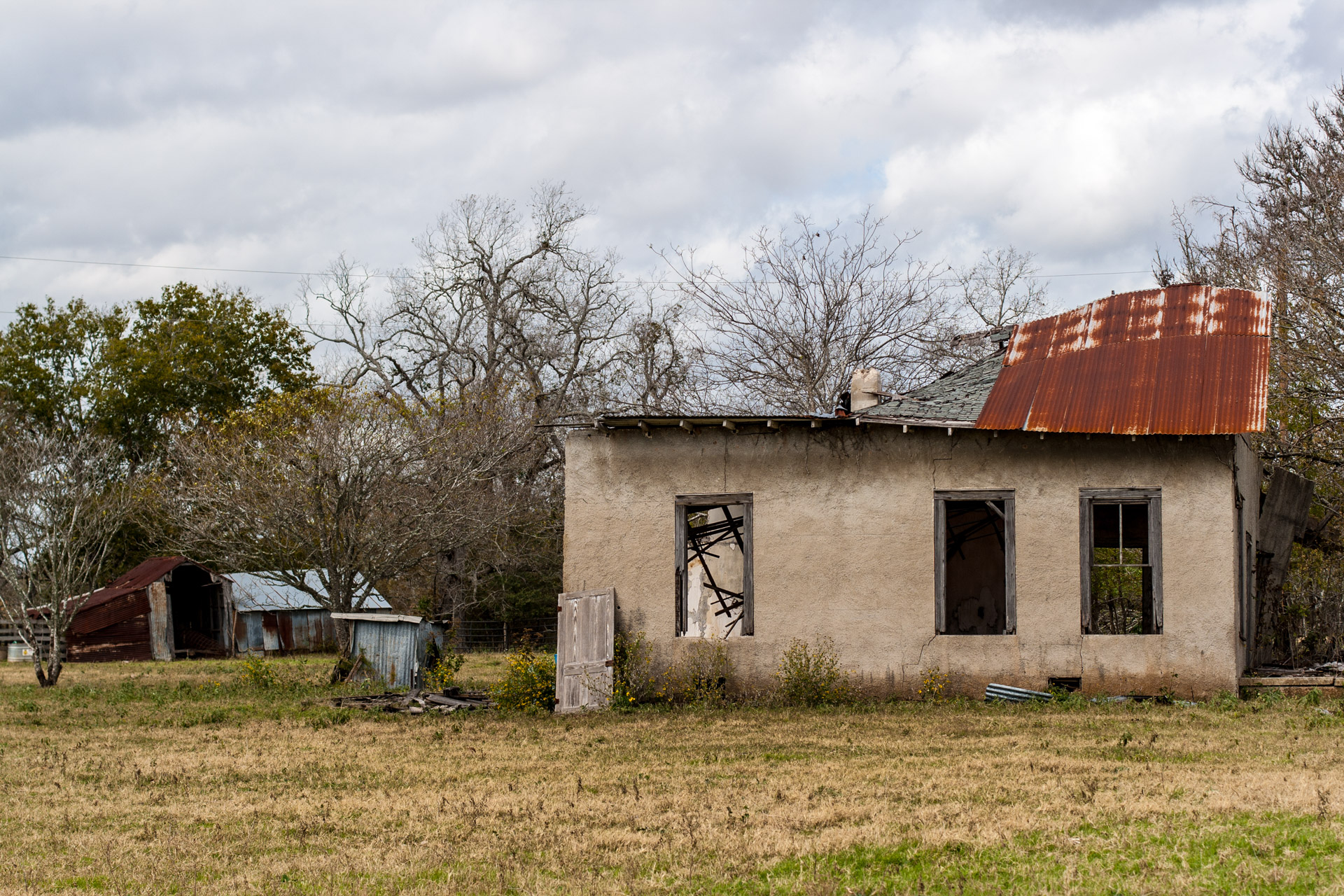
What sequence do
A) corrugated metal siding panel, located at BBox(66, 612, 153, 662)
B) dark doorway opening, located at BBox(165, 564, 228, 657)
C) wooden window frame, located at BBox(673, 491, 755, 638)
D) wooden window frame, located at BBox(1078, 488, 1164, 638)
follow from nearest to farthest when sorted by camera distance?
wooden window frame, located at BBox(1078, 488, 1164, 638), wooden window frame, located at BBox(673, 491, 755, 638), corrugated metal siding panel, located at BBox(66, 612, 153, 662), dark doorway opening, located at BBox(165, 564, 228, 657)

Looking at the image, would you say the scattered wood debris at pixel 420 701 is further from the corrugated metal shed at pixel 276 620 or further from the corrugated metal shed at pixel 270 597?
the corrugated metal shed at pixel 276 620

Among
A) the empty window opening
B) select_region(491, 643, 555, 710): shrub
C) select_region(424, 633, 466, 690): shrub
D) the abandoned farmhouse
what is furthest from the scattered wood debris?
the empty window opening

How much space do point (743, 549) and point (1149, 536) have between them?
15.5 feet

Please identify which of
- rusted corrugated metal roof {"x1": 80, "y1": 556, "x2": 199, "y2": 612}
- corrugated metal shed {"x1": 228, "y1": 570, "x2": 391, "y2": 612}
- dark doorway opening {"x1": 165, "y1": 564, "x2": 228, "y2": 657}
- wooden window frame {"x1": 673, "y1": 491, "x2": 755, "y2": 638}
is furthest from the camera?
corrugated metal shed {"x1": 228, "y1": 570, "x2": 391, "y2": 612}

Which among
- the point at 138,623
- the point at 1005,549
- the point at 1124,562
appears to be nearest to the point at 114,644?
the point at 138,623

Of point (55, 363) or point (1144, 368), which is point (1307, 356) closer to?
point (1144, 368)

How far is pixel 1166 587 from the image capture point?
14500 millimetres

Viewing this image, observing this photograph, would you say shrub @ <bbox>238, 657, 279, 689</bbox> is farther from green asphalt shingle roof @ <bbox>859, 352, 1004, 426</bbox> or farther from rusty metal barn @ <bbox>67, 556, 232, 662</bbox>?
rusty metal barn @ <bbox>67, 556, 232, 662</bbox>

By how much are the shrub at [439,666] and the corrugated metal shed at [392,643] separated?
118mm

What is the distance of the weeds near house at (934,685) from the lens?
1462 cm

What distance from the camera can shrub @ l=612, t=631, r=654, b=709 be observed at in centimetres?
1501

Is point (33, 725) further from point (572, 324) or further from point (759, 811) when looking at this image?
point (572, 324)

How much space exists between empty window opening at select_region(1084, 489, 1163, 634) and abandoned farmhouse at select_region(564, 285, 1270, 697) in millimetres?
43

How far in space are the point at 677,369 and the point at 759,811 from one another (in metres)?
29.0
